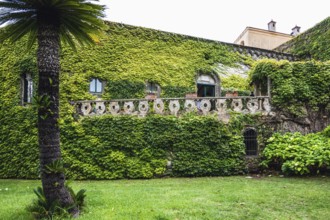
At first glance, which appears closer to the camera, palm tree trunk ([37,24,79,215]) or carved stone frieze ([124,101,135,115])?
palm tree trunk ([37,24,79,215])

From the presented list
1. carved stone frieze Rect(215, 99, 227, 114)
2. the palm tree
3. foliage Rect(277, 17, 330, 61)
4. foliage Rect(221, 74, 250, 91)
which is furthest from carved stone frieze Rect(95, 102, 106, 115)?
foliage Rect(277, 17, 330, 61)

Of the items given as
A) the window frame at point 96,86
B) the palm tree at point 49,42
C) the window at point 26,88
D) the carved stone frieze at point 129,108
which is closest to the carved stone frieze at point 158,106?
the carved stone frieze at point 129,108

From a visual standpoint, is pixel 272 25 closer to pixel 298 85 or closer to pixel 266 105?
pixel 298 85

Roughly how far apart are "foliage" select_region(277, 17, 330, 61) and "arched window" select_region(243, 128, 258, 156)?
937 cm

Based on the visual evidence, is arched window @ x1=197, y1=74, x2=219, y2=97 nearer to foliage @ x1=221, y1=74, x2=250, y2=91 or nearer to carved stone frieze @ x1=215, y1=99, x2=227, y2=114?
foliage @ x1=221, y1=74, x2=250, y2=91

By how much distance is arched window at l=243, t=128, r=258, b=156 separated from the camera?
11.4 meters

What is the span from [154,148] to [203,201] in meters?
4.50

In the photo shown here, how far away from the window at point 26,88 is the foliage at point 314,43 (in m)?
17.4

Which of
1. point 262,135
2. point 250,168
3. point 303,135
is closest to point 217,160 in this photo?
point 250,168

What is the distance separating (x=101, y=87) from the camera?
Result: 14.2 m

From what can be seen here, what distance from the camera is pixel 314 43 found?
1800 cm

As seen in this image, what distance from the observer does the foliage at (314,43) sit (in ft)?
55.9

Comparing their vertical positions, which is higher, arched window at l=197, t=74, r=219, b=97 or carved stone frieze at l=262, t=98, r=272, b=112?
arched window at l=197, t=74, r=219, b=97

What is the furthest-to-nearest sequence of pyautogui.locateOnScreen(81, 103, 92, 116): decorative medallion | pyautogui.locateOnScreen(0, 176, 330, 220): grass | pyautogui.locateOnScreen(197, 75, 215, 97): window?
pyautogui.locateOnScreen(197, 75, 215, 97): window
pyautogui.locateOnScreen(81, 103, 92, 116): decorative medallion
pyautogui.locateOnScreen(0, 176, 330, 220): grass
